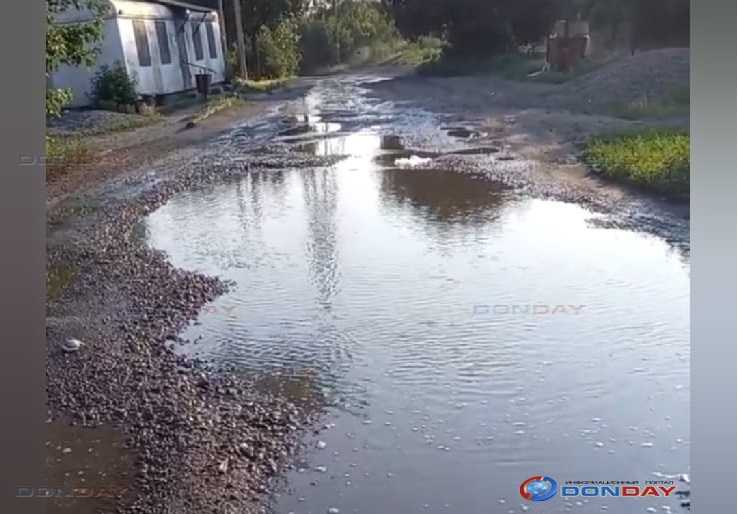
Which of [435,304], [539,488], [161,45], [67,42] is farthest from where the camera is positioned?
[161,45]

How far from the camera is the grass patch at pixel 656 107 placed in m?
1.91

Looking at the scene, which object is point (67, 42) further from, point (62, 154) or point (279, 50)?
point (279, 50)

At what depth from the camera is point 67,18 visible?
6.75 ft

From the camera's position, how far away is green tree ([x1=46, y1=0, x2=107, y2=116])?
2.05m

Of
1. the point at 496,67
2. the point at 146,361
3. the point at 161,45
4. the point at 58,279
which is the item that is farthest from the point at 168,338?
the point at 496,67

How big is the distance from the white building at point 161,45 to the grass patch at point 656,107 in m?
0.83

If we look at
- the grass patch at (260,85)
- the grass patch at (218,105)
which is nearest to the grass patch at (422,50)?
the grass patch at (260,85)

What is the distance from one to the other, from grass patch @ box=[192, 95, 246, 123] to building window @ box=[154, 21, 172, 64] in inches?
4.8

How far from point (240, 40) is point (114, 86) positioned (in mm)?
283

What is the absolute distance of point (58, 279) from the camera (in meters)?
2.01

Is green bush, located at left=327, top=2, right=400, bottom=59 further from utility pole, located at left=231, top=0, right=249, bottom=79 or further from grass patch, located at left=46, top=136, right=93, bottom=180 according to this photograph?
grass patch, located at left=46, top=136, right=93, bottom=180
